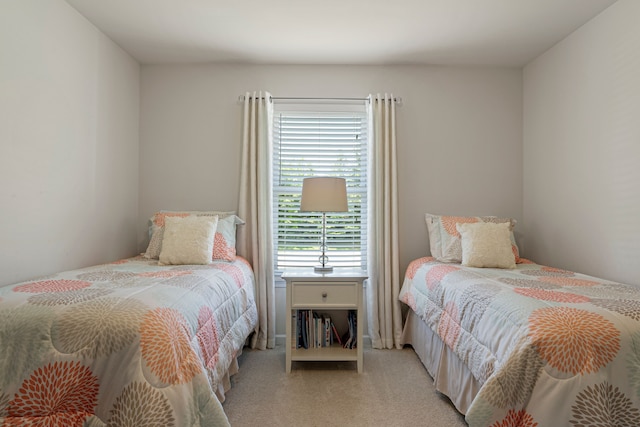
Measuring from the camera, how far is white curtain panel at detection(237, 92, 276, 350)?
3174mm

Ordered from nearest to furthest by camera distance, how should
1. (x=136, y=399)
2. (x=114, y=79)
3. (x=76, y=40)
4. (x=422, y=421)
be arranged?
1. (x=136, y=399)
2. (x=422, y=421)
3. (x=76, y=40)
4. (x=114, y=79)

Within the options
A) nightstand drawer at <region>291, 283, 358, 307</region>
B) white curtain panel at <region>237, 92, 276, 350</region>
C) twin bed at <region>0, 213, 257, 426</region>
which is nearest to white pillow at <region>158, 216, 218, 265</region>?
white curtain panel at <region>237, 92, 276, 350</region>

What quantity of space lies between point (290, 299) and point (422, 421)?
109 cm

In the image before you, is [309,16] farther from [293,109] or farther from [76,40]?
[76,40]

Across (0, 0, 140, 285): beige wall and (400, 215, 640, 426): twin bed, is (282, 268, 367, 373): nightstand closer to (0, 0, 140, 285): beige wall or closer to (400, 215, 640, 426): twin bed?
(400, 215, 640, 426): twin bed

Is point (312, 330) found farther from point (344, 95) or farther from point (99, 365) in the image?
point (344, 95)

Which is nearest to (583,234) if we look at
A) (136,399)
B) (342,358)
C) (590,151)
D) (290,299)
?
(590,151)

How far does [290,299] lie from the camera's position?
8.70 ft

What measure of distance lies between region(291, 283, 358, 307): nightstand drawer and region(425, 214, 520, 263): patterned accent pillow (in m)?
0.80

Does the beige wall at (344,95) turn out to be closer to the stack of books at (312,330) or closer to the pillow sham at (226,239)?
the pillow sham at (226,239)

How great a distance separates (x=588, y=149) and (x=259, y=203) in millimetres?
2412

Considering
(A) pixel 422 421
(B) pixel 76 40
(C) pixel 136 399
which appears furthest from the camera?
(B) pixel 76 40

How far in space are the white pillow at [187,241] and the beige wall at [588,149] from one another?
8.48 feet

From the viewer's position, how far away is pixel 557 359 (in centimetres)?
128
